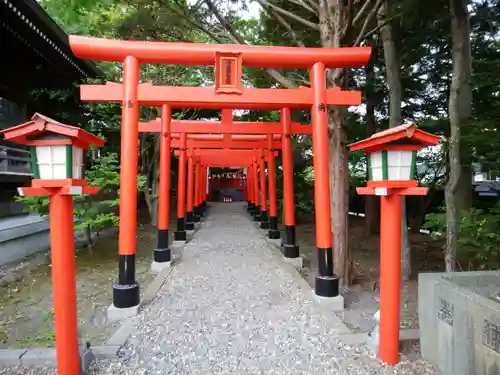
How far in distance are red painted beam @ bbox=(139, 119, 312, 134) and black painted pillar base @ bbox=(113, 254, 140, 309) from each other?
3760 millimetres

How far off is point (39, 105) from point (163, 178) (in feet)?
15.2

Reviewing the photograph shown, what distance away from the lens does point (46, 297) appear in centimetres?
643

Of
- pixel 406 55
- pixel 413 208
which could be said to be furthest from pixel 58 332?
pixel 413 208

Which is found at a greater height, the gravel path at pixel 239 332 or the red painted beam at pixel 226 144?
the red painted beam at pixel 226 144

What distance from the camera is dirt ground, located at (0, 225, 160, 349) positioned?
479 cm

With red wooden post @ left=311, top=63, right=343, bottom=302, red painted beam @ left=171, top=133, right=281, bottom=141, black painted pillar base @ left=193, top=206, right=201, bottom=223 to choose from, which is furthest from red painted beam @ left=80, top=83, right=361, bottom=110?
black painted pillar base @ left=193, top=206, right=201, bottom=223

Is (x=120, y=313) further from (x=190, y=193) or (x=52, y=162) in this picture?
(x=190, y=193)

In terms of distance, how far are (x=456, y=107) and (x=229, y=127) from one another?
4265mm

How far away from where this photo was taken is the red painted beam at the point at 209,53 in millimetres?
4695

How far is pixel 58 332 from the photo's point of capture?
2963mm

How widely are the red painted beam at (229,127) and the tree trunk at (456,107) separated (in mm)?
2907

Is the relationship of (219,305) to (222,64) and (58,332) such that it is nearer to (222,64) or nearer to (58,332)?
(58,332)

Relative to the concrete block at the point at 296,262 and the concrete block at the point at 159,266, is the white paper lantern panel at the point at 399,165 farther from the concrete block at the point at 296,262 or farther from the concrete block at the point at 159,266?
the concrete block at the point at 159,266

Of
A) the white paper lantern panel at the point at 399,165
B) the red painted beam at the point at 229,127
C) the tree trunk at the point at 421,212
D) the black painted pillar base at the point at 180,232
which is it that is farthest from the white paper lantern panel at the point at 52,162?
the tree trunk at the point at 421,212
